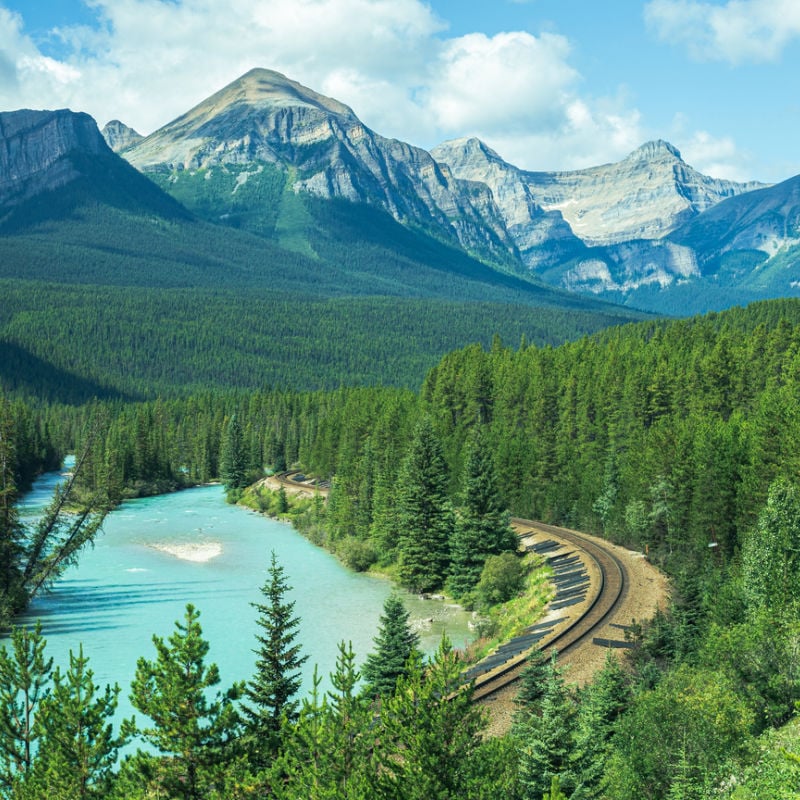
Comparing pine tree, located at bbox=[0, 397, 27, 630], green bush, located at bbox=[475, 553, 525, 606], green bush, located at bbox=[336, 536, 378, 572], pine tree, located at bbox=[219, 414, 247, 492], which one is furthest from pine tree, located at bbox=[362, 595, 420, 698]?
pine tree, located at bbox=[219, 414, 247, 492]

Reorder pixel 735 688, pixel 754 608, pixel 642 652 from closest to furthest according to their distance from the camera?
pixel 735 688 → pixel 754 608 → pixel 642 652

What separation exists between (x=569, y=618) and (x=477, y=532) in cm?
2070

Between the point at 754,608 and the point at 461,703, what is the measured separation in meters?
21.7

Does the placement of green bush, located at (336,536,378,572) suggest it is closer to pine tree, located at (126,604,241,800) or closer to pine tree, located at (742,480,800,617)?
pine tree, located at (742,480,800,617)

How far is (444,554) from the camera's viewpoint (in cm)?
7288

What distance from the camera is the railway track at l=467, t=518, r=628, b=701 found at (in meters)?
40.2

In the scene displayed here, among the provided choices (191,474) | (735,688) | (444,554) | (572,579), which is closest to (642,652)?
(735,688)

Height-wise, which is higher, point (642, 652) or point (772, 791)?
point (772, 791)

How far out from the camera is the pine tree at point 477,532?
68438mm

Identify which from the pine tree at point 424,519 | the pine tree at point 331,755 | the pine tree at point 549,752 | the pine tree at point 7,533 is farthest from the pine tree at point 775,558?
the pine tree at point 7,533

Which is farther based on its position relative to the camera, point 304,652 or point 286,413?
point 286,413

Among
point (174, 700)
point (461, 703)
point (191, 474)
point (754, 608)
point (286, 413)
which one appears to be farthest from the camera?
point (286, 413)

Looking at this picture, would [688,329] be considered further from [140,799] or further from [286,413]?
[140,799]

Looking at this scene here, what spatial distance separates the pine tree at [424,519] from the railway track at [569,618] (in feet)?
27.9
